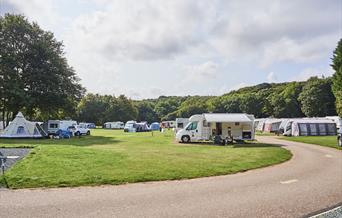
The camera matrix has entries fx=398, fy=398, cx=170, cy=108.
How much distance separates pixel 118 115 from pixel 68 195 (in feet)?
316

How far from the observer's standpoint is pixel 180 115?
11738 centimetres

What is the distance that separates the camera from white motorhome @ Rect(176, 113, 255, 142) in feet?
108

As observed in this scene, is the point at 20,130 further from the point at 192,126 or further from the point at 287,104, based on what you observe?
the point at 287,104

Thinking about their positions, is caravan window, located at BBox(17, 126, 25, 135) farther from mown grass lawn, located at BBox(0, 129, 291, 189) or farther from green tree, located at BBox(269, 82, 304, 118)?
green tree, located at BBox(269, 82, 304, 118)

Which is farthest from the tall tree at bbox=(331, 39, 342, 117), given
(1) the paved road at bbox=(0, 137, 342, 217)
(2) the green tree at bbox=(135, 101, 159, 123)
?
(2) the green tree at bbox=(135, 101, 159, 123)

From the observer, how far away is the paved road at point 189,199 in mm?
8258

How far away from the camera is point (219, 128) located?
3350cm

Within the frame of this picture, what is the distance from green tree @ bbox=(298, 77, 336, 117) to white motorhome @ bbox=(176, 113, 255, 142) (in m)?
58.7

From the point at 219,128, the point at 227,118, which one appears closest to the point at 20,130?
the point at 219,128

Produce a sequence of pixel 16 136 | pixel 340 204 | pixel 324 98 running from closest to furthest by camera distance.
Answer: pixel 340 204
pixel 16 136
pixel 324 98

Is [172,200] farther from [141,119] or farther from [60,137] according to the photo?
[141,119]

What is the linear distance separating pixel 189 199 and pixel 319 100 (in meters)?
83.6

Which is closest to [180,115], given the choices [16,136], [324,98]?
[324,98]

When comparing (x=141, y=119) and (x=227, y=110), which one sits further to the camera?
(x=141, y=119)
